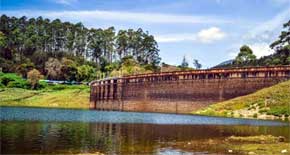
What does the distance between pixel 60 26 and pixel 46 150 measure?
520 feet

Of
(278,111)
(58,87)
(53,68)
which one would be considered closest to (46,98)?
(58,87)

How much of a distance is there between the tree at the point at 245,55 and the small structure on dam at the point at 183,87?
45366 millimetres

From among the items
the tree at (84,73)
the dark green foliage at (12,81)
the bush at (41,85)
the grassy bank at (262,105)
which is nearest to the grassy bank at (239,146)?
the grassy bank at (262,105)

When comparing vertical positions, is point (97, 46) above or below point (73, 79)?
above

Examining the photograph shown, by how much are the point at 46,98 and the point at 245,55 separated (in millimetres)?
59179

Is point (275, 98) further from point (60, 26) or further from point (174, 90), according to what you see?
point (60, 26)

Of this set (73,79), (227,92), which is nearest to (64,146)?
(227,92)

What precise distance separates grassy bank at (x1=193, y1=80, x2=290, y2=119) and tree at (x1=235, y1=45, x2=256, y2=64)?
6219 centimetres

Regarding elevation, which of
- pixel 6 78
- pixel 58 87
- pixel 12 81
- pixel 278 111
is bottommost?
pixel 278 111

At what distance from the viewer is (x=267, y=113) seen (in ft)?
251

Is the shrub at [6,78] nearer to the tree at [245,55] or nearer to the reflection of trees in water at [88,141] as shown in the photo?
the tree at [245,55]

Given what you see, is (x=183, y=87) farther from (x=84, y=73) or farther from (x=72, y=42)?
(x=72, y=42)

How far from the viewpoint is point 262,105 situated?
79.3m

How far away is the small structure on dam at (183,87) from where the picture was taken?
8469 cm
